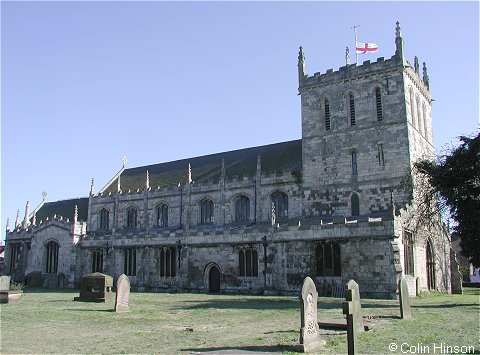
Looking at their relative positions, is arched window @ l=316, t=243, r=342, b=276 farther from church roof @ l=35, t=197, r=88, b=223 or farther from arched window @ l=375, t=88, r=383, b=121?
church roof @ l=35, t=197, r=88, b=223

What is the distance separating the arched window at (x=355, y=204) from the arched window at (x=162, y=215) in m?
17.2

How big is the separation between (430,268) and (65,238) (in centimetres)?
3034

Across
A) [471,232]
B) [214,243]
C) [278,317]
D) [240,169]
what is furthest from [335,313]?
[240,169]

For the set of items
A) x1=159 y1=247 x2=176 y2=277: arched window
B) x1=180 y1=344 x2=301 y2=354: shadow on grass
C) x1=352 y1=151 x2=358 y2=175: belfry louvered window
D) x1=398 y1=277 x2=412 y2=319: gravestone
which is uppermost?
x1=352 y1=151 x2=358 y2=175: belfry louvered window

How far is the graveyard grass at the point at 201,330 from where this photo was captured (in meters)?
11.2

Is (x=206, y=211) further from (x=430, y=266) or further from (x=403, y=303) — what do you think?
(x=403, y=303)

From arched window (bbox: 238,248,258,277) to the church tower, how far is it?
5424mm

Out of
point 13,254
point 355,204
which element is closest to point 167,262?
point 355,204

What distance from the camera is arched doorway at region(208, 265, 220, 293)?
1326 inches

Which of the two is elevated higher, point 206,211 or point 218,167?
point 218,167

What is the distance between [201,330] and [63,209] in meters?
42.6

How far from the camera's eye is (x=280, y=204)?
36.4 metres

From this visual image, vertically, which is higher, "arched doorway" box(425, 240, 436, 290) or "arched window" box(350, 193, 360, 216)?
"arched window" box(350, 193, 360, 216)

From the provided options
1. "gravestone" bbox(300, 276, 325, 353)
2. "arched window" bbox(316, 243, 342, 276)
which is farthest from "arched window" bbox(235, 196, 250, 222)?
"gravestone" bbox(300, 276, 325, 353)
